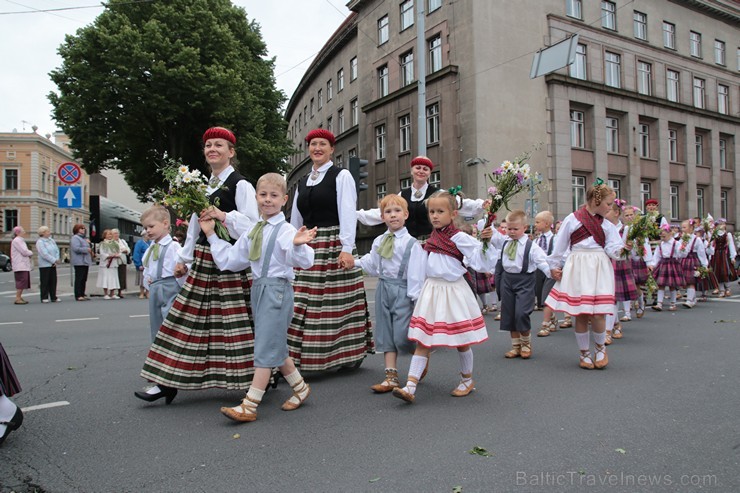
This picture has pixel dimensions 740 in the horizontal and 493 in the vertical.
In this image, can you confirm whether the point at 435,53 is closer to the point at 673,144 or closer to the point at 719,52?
the point at 673,144

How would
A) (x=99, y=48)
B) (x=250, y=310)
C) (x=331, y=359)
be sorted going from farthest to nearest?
(x=99, y=48), (x=331, y=359), (x=250, y=310)

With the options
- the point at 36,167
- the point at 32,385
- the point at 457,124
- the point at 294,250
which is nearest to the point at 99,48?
the point at 457,124

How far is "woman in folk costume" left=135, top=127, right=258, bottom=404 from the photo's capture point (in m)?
4.56

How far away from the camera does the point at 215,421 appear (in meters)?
4.32

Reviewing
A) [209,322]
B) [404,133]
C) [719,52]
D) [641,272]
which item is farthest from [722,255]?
[719,52]

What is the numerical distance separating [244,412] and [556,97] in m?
26.5

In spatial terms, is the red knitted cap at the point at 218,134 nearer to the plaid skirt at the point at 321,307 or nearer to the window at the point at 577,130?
the plaid skirt at the point at 321,307

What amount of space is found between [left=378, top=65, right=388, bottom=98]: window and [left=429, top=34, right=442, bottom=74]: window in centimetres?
400

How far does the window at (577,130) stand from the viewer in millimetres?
28453

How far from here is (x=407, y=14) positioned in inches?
1157

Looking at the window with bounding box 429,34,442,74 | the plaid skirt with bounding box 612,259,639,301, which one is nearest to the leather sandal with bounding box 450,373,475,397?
the plaid skirt with bounding box 612,259,639,301

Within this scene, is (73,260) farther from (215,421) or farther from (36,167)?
(36,167)

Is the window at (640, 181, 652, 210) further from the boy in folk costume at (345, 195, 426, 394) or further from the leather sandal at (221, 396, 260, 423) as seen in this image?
the leather sandal at (221, 396, 260, 423)

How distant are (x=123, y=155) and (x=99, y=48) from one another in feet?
17.4
